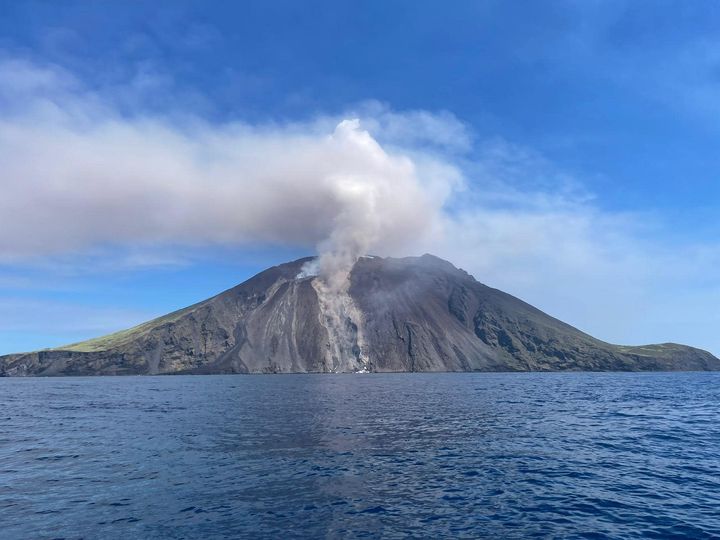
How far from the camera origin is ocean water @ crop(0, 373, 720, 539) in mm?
24219

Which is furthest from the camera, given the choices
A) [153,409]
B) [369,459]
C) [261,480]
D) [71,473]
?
[153,409]

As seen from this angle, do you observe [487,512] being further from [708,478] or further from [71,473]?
[71,473]

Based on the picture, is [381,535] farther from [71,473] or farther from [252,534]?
[71,473]

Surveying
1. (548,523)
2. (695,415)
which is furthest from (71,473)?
(695,415)

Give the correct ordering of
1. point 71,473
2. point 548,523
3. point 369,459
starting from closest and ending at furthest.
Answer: point 548,523
point 71,473
point 369,459

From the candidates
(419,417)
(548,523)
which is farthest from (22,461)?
(419,417)

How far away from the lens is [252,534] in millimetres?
22766

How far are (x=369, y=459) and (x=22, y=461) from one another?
29337 millimetres

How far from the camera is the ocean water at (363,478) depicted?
953 inches

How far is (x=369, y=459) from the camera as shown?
3878 centimetres

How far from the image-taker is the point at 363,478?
33125mm

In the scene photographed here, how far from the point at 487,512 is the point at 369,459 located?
14.3m

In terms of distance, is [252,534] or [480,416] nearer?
[252,534]

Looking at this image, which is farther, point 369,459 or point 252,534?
point 369,459
